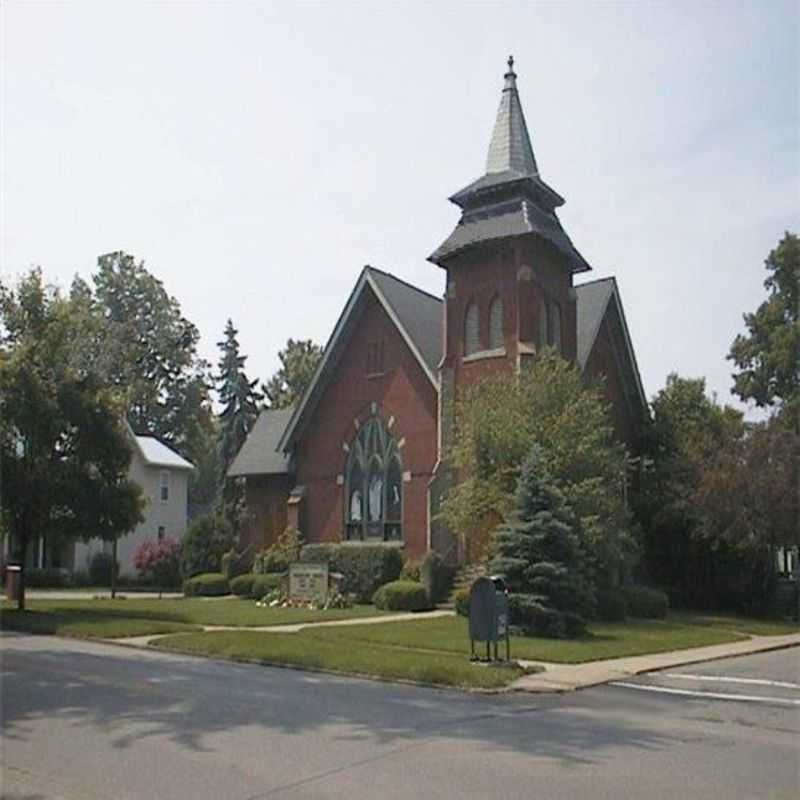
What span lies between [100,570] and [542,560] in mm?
32903

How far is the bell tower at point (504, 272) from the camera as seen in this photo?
34.1 meters

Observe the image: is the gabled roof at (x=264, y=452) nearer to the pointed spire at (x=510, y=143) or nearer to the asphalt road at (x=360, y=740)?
the pointed spire at (x=510, y=143)

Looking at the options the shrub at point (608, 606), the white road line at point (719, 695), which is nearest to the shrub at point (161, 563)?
the shrub at point (608, 606)

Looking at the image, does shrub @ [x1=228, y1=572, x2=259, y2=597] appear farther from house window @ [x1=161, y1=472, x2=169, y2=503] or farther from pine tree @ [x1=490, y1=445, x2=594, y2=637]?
house window @ [x1=161, y1=472, x2=169, y2=503]

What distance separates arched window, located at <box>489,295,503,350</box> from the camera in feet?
113

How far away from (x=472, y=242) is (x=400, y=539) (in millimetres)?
10449

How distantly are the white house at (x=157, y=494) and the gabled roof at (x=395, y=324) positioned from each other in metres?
16.8

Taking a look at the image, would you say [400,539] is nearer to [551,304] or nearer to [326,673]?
[551,304]

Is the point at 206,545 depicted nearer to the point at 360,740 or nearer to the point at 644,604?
the point at 644,604

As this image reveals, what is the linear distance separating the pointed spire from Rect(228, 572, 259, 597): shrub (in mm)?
16577

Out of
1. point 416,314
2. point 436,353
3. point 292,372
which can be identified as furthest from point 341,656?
point 292,372

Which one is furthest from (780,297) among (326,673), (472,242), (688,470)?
(326,673)

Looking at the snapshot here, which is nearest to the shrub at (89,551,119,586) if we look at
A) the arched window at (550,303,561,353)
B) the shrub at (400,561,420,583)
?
the shrub at (400,561,420,583)

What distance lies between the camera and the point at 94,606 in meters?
31.1
